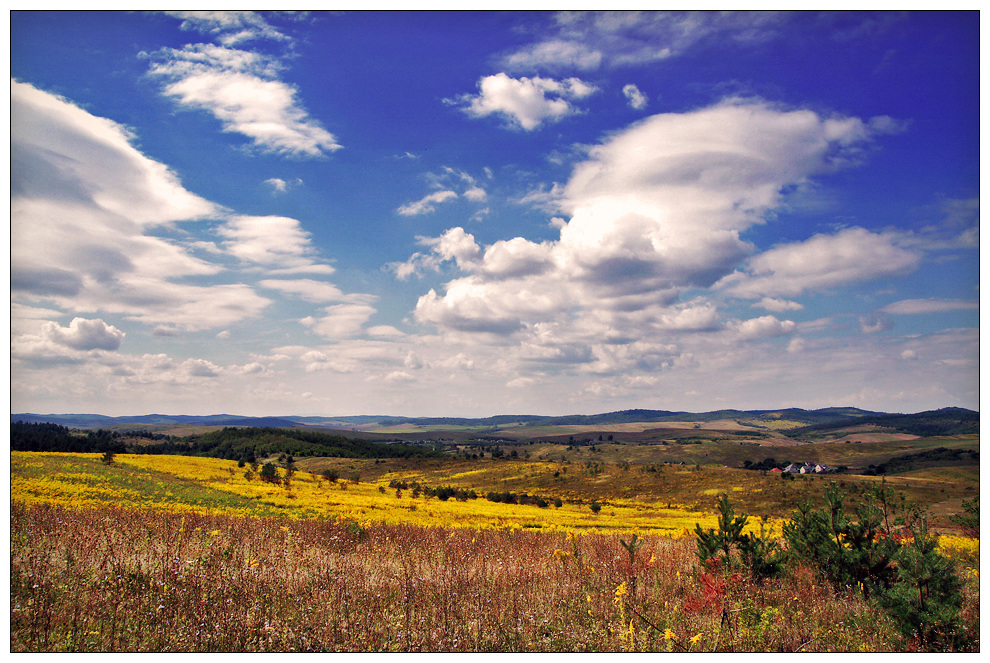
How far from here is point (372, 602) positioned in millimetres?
6035

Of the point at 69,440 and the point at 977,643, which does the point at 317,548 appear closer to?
the point at 977,643

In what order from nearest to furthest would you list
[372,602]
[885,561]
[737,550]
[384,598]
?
[372,602]
[384,598]
[885,561]
[737,550]

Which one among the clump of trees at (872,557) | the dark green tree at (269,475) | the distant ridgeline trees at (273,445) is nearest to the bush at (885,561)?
the clump of trees at (872,557)

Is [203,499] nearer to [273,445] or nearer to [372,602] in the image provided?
[372,602]

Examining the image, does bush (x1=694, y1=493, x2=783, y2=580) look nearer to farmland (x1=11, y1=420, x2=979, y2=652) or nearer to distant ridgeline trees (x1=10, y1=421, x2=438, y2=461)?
farmland (x1=11, y1=420, x2=979, y2=652)

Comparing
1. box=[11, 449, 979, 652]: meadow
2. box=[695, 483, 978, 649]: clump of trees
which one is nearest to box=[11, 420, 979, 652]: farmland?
box=[11, 449, 979, 652]: meadow

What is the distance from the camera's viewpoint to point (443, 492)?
52188 mm

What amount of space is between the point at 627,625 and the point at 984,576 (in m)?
4.59

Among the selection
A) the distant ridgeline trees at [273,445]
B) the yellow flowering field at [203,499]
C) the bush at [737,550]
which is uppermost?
the bush at [737,550]

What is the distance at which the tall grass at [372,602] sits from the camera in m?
5.20

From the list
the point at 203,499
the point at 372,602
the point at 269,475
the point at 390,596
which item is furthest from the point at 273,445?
the point at 372,602

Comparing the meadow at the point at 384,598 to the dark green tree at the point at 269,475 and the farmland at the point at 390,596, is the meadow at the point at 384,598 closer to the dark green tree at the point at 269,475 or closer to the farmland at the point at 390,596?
the farmland at the point at 390,596

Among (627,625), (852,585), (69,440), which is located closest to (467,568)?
(627,625)
